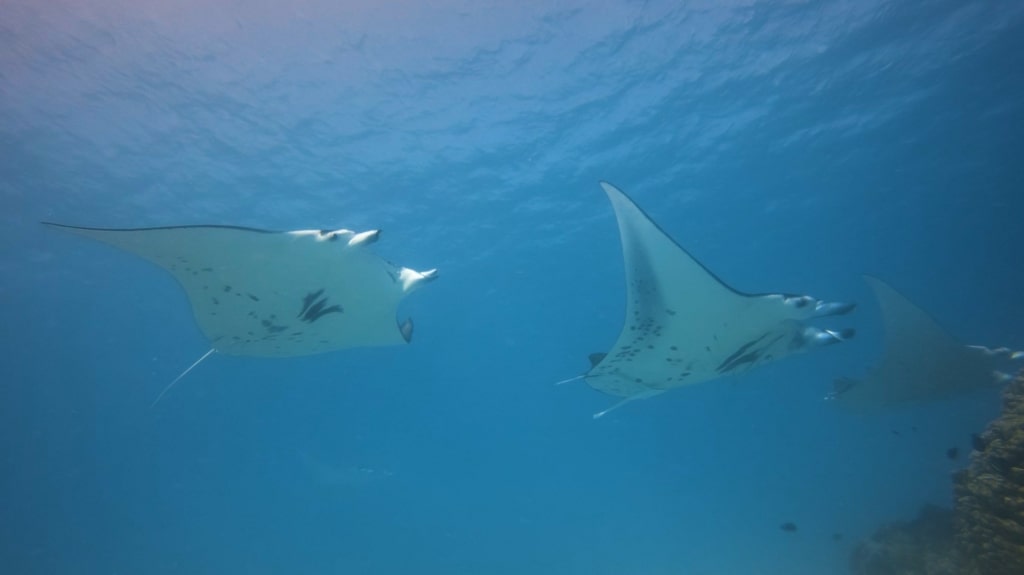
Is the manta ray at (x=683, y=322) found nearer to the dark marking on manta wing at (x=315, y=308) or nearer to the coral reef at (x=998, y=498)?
the coral reef at (x=998, y=498)

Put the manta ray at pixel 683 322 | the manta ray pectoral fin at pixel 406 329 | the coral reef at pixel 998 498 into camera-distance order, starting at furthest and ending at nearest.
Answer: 1. the manta ray pectoral fin at pixel 406 329
2. the coral reef at pixel 998 498
3. the manta ray at pixel 683 322

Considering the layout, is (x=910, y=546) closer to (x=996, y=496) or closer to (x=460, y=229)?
(x=996, y=496)

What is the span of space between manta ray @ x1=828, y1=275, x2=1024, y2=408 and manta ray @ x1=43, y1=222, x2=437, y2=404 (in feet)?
22.8

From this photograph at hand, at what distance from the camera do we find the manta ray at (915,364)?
863cm

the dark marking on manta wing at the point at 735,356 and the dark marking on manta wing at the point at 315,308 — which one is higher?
the dark marking on manta wing at the point at 315,308

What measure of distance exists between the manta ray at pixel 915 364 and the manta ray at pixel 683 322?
2958 mm

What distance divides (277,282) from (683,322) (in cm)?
435

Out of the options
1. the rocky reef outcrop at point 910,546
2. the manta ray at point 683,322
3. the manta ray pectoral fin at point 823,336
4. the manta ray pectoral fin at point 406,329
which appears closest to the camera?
the manta ray at point 683,322

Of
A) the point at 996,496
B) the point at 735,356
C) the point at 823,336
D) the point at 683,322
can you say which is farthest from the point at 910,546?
the point at 683,322

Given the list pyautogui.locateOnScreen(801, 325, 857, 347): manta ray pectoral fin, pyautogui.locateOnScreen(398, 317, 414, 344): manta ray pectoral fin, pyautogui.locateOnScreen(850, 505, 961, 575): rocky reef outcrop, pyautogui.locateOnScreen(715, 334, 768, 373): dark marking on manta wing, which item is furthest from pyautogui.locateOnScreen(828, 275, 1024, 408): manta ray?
pyautogui.locateOnScreen(398, 317, 414, 344): manta ray pectoral fin

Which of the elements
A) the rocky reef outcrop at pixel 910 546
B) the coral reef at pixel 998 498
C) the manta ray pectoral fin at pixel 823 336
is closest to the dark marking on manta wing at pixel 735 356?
the manta ray pectoral fin at pixel 823 336

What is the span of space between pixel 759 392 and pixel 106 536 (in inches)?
2168

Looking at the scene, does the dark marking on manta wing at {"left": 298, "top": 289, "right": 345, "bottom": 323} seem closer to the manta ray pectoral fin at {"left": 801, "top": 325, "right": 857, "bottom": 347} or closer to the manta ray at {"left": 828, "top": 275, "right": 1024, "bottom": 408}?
the manta ray pectoral fin at {"left": 801, "top": 325, "right": 857, "bottom": 347}

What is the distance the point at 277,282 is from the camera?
5559 mm
